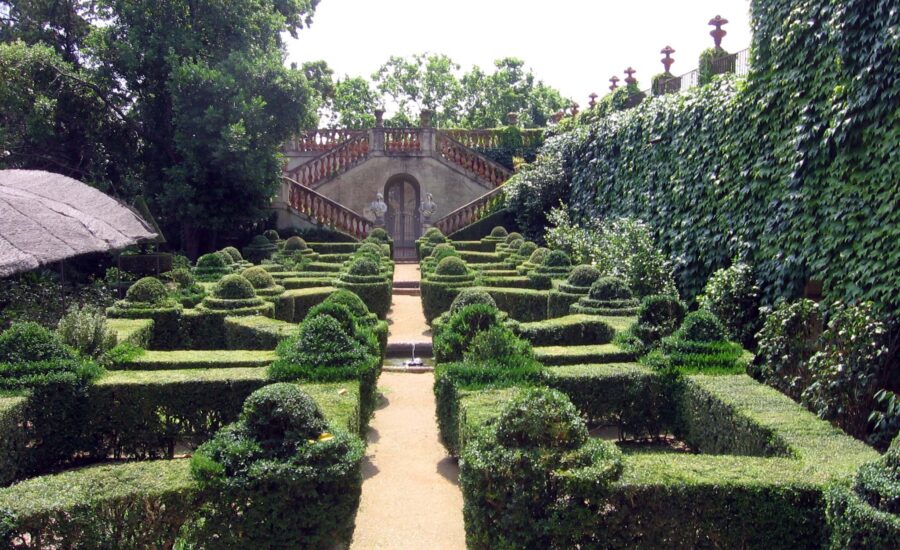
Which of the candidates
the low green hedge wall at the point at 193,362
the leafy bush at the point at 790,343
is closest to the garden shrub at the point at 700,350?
the leafy bush at the point at 790,343

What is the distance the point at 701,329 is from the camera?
8.74 metres

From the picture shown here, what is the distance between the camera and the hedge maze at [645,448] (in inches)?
205

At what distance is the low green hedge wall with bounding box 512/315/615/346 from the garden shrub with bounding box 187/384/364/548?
5.48 meters

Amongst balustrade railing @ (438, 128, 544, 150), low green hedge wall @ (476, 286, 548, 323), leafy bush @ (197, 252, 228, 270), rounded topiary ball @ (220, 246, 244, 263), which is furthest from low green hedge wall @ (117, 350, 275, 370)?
balustrade railing @ (438, 128, 544, 150)

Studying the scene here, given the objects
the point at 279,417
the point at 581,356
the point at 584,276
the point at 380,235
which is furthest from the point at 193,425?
the point at 380,235

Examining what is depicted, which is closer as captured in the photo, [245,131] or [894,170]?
[894,170]

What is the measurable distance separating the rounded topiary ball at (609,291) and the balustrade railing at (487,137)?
22061 millimetres

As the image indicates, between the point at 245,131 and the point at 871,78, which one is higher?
the point at 245,131

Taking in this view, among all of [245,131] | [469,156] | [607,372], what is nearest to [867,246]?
[607,372]

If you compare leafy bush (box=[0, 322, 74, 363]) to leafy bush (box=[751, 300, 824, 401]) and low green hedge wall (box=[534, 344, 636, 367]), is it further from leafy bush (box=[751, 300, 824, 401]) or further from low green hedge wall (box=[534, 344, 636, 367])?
leafy bush (box=[751, 300, 824, 401])

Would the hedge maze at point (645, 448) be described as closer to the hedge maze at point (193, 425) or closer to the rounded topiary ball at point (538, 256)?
the hedge maze at point (193, 425)

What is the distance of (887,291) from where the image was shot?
809 centimetres

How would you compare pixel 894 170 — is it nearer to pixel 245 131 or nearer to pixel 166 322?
pixel 166 322

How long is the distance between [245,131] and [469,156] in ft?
42.2
